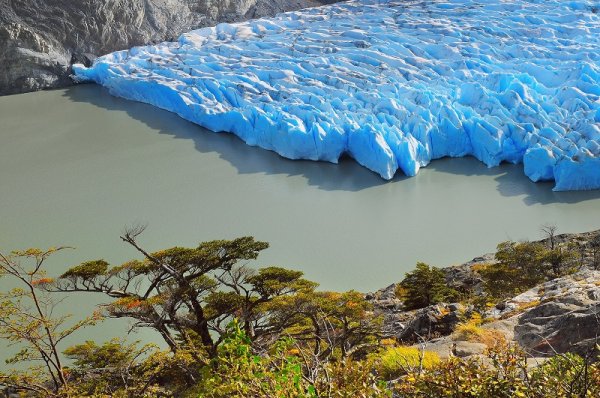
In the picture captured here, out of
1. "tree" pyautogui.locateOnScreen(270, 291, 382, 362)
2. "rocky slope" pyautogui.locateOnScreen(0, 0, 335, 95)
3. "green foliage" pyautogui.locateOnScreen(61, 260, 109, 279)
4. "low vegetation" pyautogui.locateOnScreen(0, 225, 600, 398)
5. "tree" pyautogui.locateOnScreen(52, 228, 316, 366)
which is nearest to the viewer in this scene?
"low vegetation" pyautogui.locateOnScreen(0, 225, 600, 398)

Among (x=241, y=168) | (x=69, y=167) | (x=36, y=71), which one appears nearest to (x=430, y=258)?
(x=241, y=168)

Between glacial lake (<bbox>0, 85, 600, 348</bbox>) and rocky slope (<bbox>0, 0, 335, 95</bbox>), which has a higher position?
rocky slope (<bbox>0, 0, 335, 95</bbox>)

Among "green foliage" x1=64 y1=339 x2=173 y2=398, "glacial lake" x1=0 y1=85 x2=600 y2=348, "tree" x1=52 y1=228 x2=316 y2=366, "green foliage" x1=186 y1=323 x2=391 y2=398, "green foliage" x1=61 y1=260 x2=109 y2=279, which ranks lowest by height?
"glacial lake" x1=0 y1=85 x2=600 y2=348

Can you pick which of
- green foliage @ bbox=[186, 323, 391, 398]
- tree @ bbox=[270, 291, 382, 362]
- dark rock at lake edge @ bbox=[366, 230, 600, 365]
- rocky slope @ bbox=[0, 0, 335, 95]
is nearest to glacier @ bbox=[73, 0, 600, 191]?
rocky slope @ bbox=[0, 0, 335, 95]

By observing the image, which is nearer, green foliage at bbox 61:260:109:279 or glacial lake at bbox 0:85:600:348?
green foliage at bbox 61:260:109:279

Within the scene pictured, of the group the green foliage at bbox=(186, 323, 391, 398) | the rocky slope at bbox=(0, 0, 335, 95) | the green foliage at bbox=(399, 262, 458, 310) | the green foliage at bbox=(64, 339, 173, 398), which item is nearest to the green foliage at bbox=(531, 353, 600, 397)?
the green foliage at bbox=(186, 323, 391, 398)

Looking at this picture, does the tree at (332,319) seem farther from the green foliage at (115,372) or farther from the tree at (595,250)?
the tree at (595,250)

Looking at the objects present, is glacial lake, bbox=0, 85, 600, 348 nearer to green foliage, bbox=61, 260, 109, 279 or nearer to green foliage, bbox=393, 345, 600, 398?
green foliage, bbox=61, 260, 109, 279

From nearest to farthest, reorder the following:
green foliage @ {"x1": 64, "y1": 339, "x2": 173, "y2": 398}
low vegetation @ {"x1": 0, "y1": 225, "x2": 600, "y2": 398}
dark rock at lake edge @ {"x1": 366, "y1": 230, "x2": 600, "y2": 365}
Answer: low vegetation @ {"x1": 0, "y1": 225, "x2": 600, "y2": 398} < green foliage @ {"x1": 64, "y1": 339, "x2": 173, "y2": 398} < dark rock at lake edge @ {"x1": 366, "y1": 230, "x2": 600, "y2": 365}
